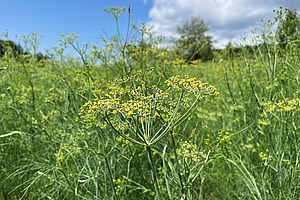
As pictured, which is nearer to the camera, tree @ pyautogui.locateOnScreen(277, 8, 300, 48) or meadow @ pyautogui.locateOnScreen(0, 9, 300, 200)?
meadow @ pyautogui.locateOnScreen(0, 9, 300, 200)

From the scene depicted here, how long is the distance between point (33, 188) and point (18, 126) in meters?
0.85

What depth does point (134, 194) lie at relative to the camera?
2.07m

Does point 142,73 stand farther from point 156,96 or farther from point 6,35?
point 6,35

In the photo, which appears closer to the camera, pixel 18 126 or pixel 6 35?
pixel 18 126

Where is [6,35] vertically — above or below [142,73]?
above

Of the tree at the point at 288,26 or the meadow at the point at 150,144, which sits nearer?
the meadow at the point at 150,144

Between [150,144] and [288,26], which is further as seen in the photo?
[288,26]

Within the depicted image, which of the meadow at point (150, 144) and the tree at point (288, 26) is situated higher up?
the tree at point (288, 26)

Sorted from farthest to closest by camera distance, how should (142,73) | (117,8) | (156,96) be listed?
(117,8) < (142,73) < (156,96)

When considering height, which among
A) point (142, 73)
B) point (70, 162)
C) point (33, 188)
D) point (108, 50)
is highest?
point (108, 50)

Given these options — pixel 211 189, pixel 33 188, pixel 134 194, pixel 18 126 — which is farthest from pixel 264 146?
pixel 18 126

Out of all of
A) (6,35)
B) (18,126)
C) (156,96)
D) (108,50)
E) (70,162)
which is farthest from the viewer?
(6,35)

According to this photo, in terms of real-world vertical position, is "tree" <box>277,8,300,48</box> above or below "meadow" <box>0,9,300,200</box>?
above

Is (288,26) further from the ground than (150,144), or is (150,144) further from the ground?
(288,26)
